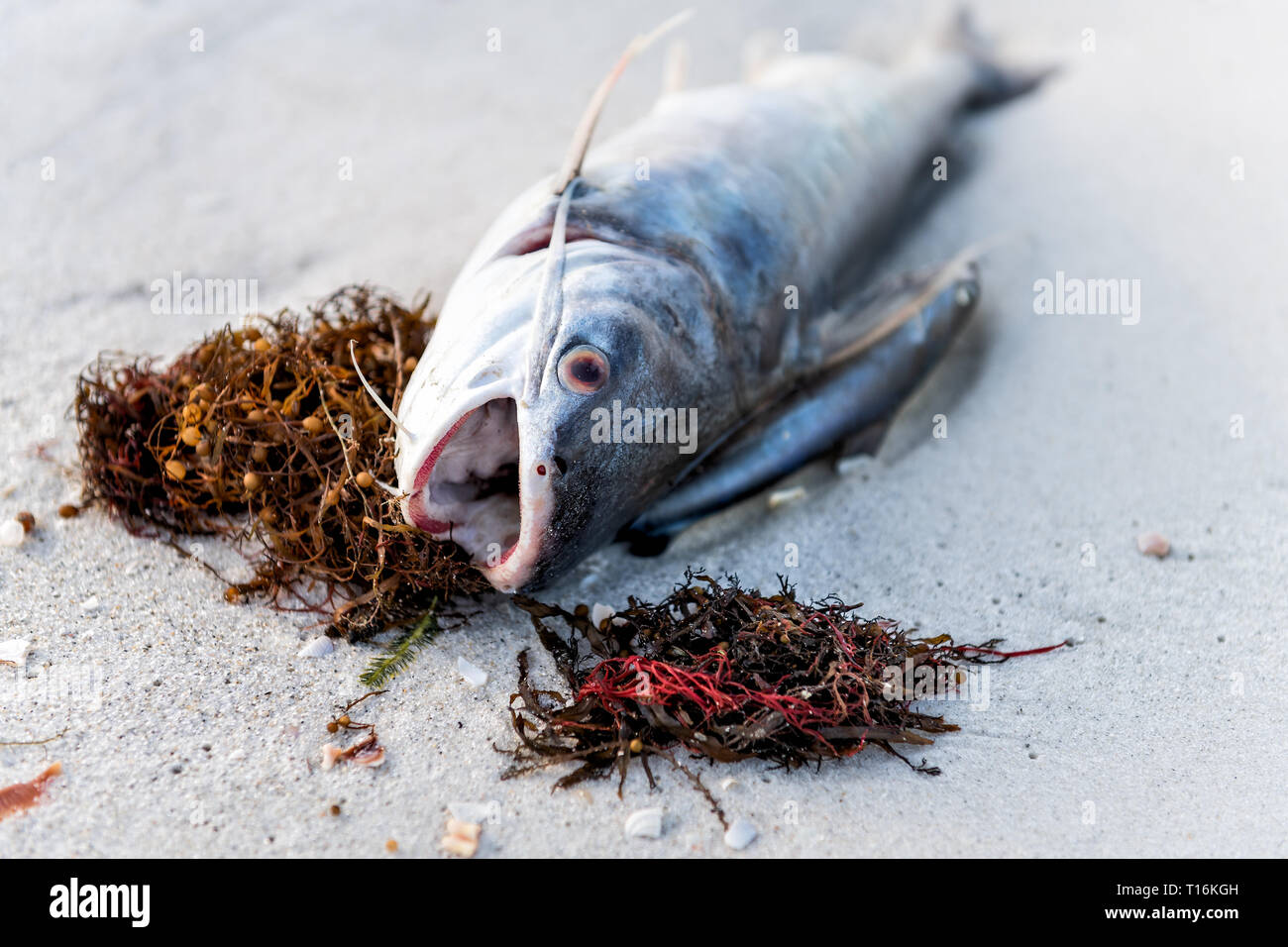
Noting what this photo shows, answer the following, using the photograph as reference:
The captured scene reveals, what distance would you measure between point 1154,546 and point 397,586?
2.60 meters

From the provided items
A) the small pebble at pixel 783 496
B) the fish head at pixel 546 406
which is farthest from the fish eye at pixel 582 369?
the small pebble at pixel 783 496

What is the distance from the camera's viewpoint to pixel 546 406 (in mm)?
2744

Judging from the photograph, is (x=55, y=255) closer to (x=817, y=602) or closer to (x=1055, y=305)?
(x=817, y=602)

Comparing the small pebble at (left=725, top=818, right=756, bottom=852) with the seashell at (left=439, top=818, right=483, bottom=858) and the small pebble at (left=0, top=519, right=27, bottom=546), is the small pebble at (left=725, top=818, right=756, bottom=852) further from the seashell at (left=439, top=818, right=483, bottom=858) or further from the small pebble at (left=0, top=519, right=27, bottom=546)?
the small pebble at (left=0, top=519, right=27, bottom=546)

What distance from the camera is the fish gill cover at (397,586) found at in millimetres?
2742

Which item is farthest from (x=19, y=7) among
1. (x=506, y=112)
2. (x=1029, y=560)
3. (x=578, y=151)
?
(x=1029, y=560)

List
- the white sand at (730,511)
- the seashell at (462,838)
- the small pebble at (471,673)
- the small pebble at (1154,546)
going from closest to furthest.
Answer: the seashell at (462,838) → the white sand at (730,511) → the small pebble at (471,673) → the small pebble at (1154,546)

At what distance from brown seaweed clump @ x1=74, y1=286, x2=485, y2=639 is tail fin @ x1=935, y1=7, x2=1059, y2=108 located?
429 centimetres

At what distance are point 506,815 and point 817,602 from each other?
1265 millimetres

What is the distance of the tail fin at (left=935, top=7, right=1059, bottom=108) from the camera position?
6156mm

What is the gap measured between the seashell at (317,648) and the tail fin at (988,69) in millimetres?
5025

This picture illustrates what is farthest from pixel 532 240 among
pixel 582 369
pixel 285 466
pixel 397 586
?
pixel 397 586

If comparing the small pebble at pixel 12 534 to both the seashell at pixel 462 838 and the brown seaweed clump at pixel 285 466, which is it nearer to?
the brown seaweed clump at pixel 285 466

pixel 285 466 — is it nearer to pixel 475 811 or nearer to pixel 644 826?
pixel 475 811
